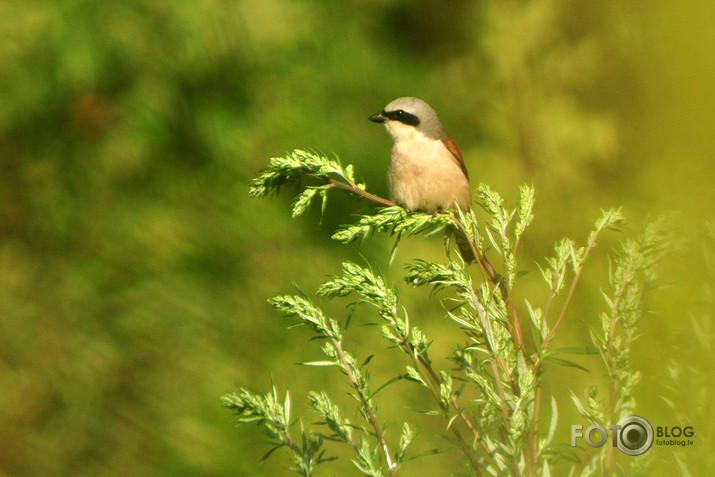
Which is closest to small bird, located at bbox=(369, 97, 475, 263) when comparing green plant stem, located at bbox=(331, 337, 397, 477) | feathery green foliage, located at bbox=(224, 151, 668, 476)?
feathery green foliage, located at bbox=(224, 151, 668, 476)

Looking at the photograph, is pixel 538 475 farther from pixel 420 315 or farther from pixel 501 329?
pixel 420 315

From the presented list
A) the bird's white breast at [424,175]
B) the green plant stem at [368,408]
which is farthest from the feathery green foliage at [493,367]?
the bird's white breast at [424,175]

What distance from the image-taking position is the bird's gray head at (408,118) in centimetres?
165

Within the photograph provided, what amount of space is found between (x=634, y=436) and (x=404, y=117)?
1.16m

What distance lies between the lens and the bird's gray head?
5.40ft

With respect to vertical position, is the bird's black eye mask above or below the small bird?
above

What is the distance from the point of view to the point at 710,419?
58cm

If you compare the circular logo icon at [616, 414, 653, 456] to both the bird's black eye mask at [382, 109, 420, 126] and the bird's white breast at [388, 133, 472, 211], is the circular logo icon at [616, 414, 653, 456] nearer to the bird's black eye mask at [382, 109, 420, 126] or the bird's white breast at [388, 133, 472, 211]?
the bird's white breast at [388, 133, 472, 211]

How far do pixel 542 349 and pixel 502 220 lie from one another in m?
0.19

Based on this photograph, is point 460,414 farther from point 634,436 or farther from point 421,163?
point 421,163

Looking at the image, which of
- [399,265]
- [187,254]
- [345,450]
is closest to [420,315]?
[399,265]

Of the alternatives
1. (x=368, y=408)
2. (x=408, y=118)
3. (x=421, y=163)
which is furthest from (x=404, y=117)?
(x=368, y=408)

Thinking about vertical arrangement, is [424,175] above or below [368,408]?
below

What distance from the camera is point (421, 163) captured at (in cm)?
162
